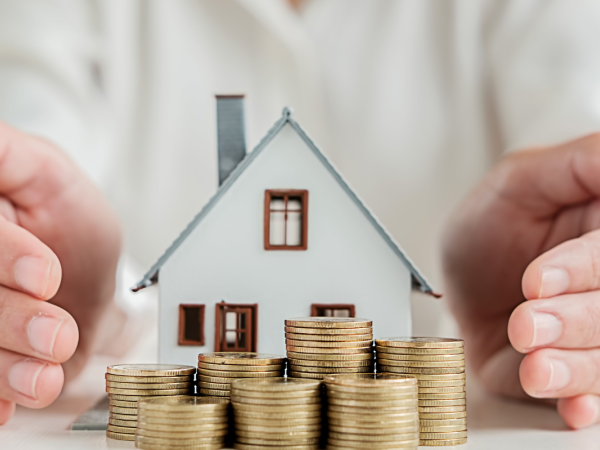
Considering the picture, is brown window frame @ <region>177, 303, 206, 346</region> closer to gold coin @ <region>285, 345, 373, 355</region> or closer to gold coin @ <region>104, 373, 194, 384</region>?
gold coin @ <region>104, 373, 194, 384</region>

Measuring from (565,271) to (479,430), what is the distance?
1.46ft

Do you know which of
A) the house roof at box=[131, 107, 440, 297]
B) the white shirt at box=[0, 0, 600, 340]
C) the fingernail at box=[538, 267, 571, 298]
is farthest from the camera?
the white shirt at box=[0, 0, 600, 340]

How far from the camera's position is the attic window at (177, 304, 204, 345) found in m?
1.60

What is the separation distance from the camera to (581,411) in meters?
1.46

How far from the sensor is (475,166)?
9.04ft

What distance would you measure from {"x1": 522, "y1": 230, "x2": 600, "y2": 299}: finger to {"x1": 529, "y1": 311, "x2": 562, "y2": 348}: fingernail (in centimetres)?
6

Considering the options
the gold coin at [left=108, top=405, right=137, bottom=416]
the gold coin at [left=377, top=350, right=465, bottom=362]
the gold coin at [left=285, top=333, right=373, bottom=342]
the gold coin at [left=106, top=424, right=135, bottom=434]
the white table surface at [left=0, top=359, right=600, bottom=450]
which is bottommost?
the white table surface at [left=0, top=359, right=600, bottom=450]

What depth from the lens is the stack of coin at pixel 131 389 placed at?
129 centimetres

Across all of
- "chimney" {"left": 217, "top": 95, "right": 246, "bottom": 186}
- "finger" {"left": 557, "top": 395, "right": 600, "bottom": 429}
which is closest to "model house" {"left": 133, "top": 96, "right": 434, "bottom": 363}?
"chimney" {"left": 217, "top": 95, "right": 246, "bottom": 186}

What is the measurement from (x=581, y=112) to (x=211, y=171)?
5.64ft

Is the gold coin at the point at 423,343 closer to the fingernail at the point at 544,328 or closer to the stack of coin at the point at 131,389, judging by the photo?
the fingernail at the point at 544,328

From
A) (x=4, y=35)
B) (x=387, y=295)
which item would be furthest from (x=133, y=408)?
(x=4, y=35)

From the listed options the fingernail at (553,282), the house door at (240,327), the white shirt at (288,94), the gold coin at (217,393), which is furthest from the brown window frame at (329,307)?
the white shirt at (288,94)

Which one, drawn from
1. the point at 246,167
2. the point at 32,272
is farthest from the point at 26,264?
the point at 246,167
